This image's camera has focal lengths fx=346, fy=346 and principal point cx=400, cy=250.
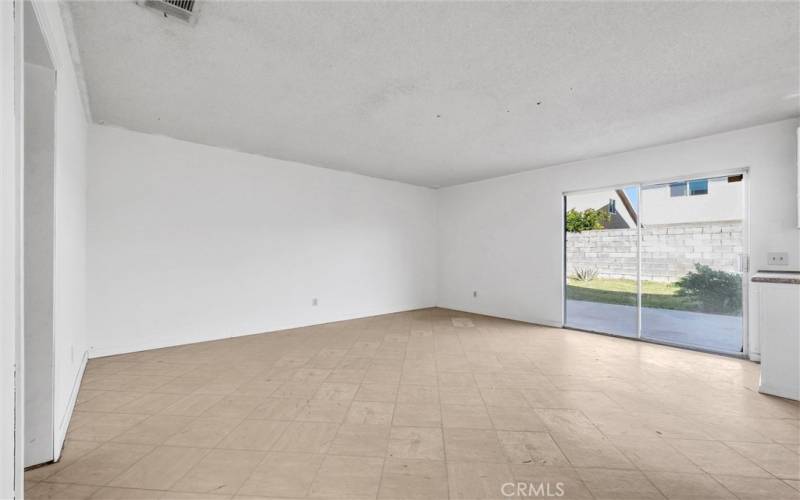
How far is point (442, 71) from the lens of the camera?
9.07 feet

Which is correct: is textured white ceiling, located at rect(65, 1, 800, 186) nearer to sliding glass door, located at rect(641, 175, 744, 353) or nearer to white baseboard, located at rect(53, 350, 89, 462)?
sliding glass door, located at rect(641, 175, 744, 353)

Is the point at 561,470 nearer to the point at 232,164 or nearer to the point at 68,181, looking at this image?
the point at 68,181

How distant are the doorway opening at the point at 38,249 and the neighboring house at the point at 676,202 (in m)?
6.07

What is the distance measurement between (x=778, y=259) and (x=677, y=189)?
1.32 m

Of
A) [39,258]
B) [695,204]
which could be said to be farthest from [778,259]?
[39,258]

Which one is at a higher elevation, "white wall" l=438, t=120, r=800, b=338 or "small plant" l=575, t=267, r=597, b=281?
"white wall" l=438, t=120, r=800, b=338

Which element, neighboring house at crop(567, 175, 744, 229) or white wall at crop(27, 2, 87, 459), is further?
neighboring house at crop(567, 175, 744, 229)

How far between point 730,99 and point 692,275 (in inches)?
102

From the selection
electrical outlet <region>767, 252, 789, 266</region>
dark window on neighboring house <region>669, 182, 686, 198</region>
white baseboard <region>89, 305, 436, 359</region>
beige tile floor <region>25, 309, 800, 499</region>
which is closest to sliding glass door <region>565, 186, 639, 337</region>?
dark window on neighboring house <region>669, 182, 686, 198</region>

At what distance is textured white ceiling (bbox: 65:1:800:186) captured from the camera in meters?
2.15

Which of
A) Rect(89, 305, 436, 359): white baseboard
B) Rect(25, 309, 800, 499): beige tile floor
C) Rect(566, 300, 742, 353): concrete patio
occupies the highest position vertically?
Rect(89, 305, 436, 359): white baseboard

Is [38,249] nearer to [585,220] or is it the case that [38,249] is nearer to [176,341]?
[176,341]
